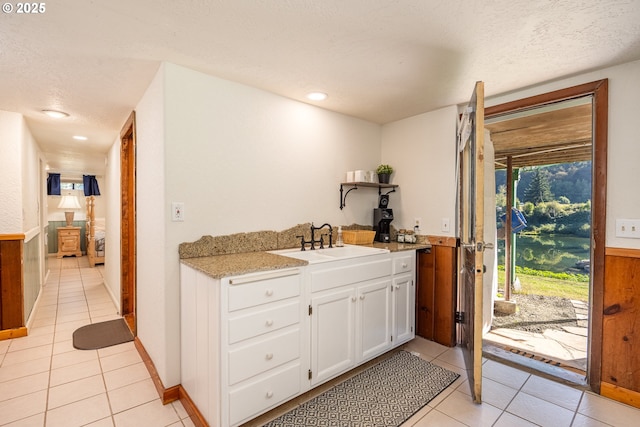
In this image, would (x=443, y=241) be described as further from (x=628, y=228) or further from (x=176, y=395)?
(x=176, y=395)

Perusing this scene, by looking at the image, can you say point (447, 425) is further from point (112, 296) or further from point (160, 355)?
point (112, 296)

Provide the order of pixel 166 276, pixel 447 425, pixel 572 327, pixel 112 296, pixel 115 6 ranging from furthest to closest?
pixel 112 296 < pixel 572 327 < pixel 166 276 < pixel 447 425 < pixel 115 6

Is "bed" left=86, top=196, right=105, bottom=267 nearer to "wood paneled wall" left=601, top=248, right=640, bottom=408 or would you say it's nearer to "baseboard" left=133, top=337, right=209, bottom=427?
"baseboard" left=133, top=337, right=209, bottom=427

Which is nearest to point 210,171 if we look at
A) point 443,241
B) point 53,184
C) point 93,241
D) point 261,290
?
point 261,290

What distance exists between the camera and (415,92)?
2463mm

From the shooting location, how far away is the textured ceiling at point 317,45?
143 centimetres

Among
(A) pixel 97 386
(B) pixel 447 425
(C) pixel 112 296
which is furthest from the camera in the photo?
(C) pixel 112 296

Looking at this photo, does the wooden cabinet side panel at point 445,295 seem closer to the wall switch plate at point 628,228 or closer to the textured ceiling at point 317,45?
the wall switch plate at point 628,228

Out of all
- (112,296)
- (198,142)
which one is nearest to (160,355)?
(198,142)

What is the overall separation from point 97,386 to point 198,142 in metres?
1.86

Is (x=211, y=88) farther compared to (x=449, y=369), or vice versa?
(x=449, y=369)

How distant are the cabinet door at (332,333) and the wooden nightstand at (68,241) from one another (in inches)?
313

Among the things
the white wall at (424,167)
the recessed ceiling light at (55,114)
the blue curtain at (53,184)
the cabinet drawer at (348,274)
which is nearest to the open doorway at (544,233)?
the white wall at (424,167)

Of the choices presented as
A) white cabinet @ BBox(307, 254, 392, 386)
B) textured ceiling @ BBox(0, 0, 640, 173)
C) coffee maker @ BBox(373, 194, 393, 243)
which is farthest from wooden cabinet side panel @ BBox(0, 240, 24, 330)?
coffee maker @ BBox(373, 194, 393, 243)
